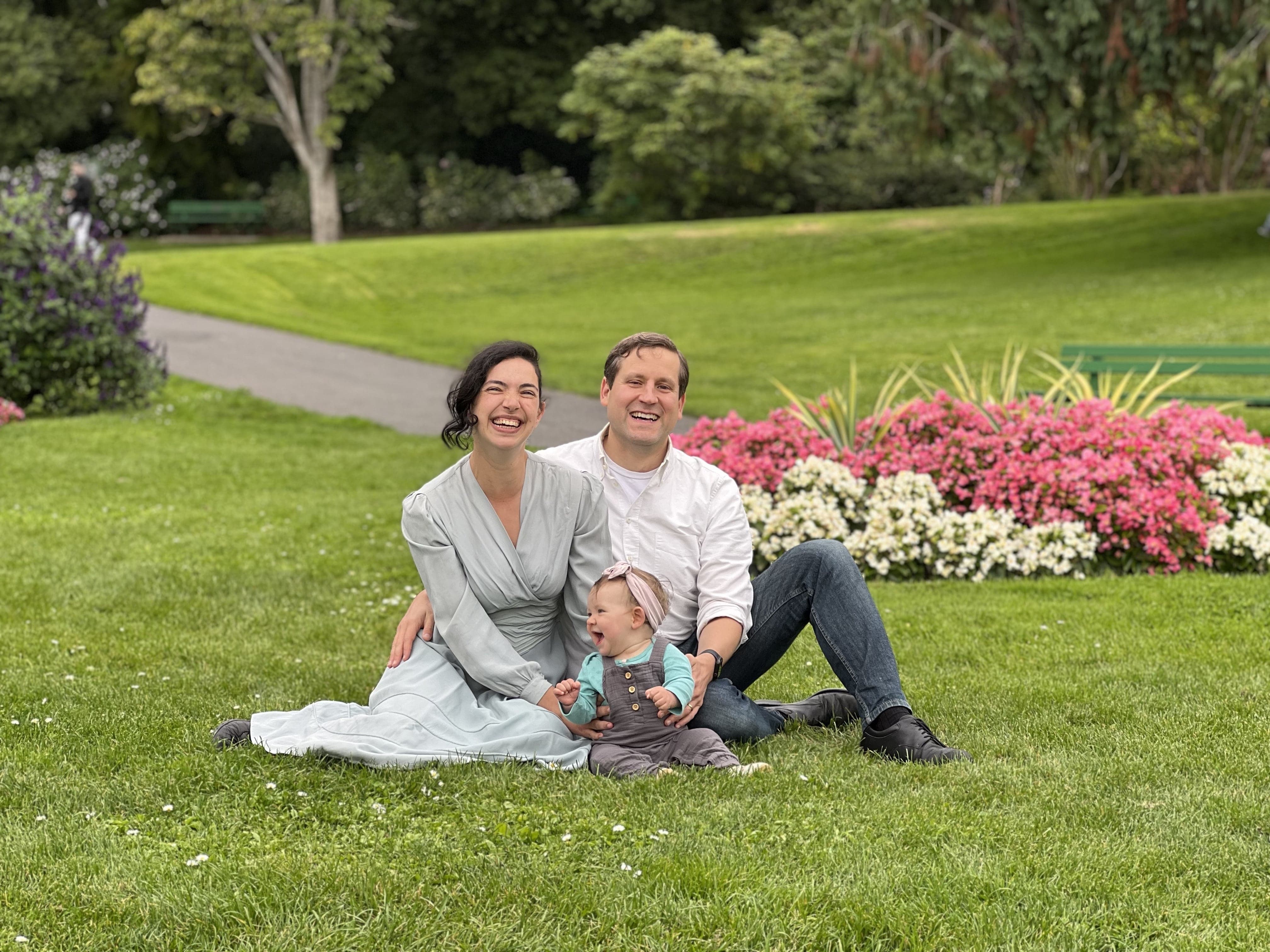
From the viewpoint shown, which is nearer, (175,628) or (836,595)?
(836,595)

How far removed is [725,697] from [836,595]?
0.47m

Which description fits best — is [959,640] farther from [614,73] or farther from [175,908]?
[614,73]

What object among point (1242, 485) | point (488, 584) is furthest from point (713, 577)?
point (1242, 485)

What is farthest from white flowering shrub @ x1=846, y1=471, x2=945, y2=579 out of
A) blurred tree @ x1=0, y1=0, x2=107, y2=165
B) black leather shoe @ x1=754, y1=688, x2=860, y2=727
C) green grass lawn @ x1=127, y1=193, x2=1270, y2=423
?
blurred tree @ x1=0, y1=0, x2=107, y2=165

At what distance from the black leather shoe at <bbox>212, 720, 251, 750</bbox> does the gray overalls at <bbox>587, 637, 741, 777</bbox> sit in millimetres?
1085

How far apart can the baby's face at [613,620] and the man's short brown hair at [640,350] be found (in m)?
0.66

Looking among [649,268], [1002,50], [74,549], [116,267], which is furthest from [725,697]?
[649,268]

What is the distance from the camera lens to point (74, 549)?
779 centimetres

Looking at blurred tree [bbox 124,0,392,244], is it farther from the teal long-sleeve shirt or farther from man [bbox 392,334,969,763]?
the teal long-sleeve shirt

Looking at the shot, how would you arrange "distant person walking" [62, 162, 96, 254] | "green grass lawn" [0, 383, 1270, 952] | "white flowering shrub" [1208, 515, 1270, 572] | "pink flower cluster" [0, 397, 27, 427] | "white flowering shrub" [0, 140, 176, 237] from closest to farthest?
"green grass lawn" [0, 383, 1270, 952]
"white flowering shrub" [1208, 515, 1270, 572]
"pink flower cluster" [0, 397, 27, 427]
"distant person walking" [62, 162, 96, 254]
"white flowering shrub" [0, 140, 176, 237]

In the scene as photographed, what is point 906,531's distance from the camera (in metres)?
7.24

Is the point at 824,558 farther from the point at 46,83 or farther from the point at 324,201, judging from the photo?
the point at 46,83

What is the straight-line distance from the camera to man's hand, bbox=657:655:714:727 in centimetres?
396

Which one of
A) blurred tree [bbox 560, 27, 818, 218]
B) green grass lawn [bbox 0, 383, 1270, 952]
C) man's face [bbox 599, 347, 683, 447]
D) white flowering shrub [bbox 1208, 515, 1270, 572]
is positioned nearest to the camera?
green grass lawn [bbox 0, 383, 1270, 952]
